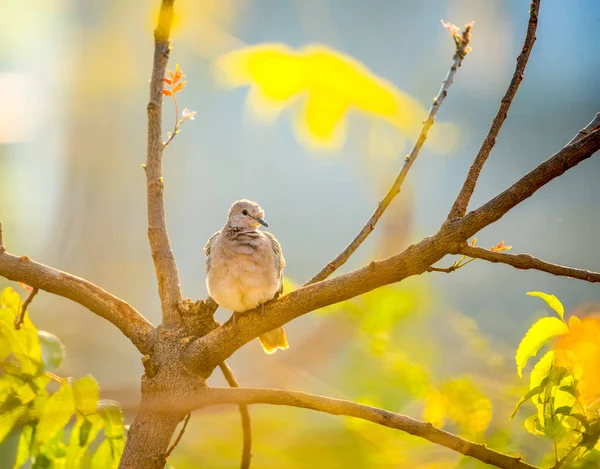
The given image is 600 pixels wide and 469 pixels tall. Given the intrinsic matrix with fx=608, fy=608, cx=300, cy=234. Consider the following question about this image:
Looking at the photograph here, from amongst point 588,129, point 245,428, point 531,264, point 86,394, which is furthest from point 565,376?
point 86,394

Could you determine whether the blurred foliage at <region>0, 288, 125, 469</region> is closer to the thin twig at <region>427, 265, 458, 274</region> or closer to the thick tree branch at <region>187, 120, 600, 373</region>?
the thick tree branch at <region>187, 120, 600, 373</region>

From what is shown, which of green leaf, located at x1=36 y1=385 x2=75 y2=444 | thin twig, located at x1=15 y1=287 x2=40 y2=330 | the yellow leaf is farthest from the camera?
the yellow leaf

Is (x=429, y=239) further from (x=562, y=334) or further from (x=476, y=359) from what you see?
(x=476, y=359)

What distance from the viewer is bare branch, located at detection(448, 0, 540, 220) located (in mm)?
809

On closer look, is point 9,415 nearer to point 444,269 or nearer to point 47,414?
point 47,414

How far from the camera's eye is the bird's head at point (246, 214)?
1462mm

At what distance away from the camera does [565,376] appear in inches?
31.4

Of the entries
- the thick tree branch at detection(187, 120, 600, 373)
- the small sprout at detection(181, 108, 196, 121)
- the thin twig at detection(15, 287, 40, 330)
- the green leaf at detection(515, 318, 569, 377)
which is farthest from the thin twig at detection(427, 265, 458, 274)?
the thin twig at detection(15, 287, 40, 330)

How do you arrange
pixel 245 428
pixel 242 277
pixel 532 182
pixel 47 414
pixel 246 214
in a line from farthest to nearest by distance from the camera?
pixel 246 214 → pixel 242 277 → pixel 245 428 → pixel 47 414 → pixel 532 182

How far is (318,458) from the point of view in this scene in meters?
1.23

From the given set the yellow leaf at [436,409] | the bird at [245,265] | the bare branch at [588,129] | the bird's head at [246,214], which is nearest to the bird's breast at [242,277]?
the bird at [245,265]

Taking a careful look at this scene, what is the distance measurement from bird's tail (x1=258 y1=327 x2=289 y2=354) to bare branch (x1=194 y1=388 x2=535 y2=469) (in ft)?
1.51

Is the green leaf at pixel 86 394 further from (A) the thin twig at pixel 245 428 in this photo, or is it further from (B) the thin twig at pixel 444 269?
(B) the thin twig at pixel 444 269

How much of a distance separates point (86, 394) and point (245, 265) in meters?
0.48
